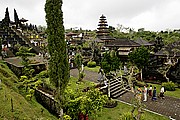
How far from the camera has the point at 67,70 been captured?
37.1 feet

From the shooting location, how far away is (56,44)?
35.3 ft

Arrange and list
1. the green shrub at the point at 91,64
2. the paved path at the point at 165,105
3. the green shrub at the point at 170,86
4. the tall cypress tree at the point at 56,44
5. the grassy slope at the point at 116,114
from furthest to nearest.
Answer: the green shrub at the point at 91,64 < the green shrub at the point at 170,86 < the paved path at the point at 165,105 < the grassy slope at the point at 116,114 < the tall cypress tree at the point at 56,44

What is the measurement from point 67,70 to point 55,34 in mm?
2204

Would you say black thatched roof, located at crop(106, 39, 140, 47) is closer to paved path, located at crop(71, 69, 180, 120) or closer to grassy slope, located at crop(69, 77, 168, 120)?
paved path, located at crop(71, 69, 180, 120)

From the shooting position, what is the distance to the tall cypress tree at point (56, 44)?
10641 mm

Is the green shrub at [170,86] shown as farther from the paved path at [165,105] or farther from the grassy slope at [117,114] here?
the grassy slope at [117,114]

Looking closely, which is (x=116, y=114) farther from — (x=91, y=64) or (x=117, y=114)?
(x=91, y=64)

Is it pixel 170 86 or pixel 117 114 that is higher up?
pixel 170 86

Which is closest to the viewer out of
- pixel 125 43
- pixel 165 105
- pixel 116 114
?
pixel 116 114

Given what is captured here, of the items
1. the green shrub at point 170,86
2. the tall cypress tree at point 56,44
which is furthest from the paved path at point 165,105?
the tall cypress tree at point 56,44

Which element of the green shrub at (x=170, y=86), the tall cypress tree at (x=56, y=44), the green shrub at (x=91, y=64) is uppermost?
the tall cypress tree at (x=56, y=44)

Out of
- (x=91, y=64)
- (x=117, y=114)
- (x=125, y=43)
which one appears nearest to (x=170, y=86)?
(x=117, y=114)

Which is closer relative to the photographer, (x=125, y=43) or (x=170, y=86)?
(x=170, y=86)

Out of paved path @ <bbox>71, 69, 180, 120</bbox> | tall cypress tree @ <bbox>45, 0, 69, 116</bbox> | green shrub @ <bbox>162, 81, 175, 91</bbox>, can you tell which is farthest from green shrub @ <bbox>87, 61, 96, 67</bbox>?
tall cypress tree @ <bbox>45, 0, 69, 116</bbox>
